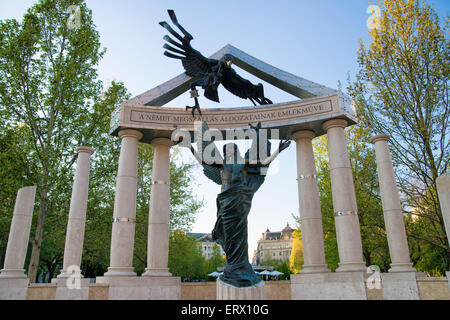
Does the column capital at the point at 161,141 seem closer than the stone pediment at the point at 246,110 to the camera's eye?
No

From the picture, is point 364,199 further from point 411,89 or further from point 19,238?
point 19,238

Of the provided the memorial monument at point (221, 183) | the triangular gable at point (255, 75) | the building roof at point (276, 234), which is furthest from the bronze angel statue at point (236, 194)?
the building roof at point (276, 234)

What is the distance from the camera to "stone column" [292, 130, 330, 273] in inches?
535

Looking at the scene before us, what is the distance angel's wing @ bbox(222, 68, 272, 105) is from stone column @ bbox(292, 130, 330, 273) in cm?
249

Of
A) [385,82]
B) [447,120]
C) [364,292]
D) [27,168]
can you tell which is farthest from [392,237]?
[27,168]

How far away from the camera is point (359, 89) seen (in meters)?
18.2

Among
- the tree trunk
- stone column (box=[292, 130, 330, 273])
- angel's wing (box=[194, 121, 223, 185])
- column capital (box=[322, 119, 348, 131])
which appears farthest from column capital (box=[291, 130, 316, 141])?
the tree trunk

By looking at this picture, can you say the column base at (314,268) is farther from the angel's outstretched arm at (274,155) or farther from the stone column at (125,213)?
the angel's outstretched arm at (274,155)

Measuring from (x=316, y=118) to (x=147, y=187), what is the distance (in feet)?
52.4

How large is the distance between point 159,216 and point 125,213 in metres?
1.64

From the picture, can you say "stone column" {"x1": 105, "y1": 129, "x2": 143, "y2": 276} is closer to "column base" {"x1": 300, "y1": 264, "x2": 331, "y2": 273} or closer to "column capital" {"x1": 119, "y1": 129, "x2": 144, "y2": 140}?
"column capital" {"x1": 119, "y1": 129, "x2": 144, "y2": 140}

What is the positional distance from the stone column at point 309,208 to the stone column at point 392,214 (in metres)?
2.61

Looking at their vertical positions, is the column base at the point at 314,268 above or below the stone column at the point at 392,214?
below

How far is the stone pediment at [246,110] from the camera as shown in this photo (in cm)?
1430
